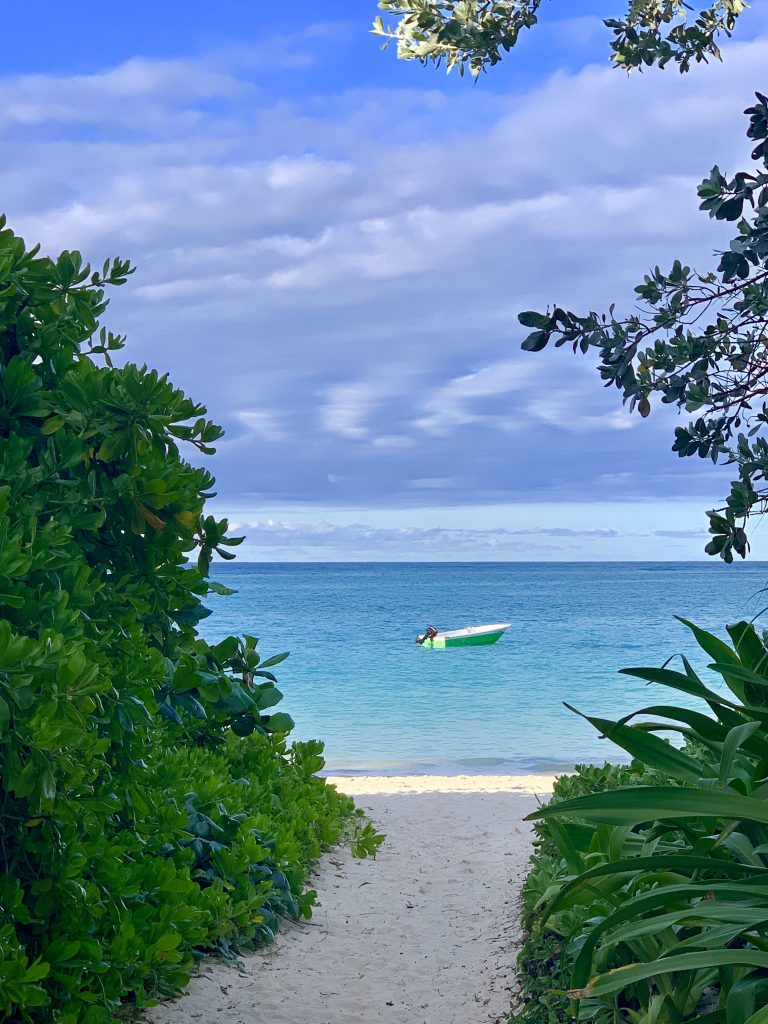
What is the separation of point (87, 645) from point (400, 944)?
3474 mm

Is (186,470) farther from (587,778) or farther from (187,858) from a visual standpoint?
(587,778)

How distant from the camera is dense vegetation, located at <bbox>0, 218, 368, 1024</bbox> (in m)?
2.83

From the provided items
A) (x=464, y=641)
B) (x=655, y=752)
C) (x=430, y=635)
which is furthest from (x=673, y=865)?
(x=464, y=641)

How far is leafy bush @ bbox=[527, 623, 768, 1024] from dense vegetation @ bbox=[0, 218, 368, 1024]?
5.06ft

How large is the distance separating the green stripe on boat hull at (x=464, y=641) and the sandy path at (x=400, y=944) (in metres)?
23.6

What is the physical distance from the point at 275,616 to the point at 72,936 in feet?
181

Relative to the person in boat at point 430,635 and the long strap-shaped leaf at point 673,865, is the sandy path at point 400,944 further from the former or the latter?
the person in boat at point 430,635

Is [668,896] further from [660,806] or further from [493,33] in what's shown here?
[493,33]

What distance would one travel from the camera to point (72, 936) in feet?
10.5

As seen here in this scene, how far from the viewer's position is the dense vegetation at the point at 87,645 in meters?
2.83

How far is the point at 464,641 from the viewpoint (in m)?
32.8

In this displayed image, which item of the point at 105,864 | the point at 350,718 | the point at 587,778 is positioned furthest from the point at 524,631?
the point at 105,864

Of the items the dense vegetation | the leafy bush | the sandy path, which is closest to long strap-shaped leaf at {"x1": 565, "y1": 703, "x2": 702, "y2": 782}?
the leafy bush

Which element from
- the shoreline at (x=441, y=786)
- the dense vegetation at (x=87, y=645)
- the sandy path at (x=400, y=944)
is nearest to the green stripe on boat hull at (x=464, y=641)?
the shoreline at (x=441, y=786)
